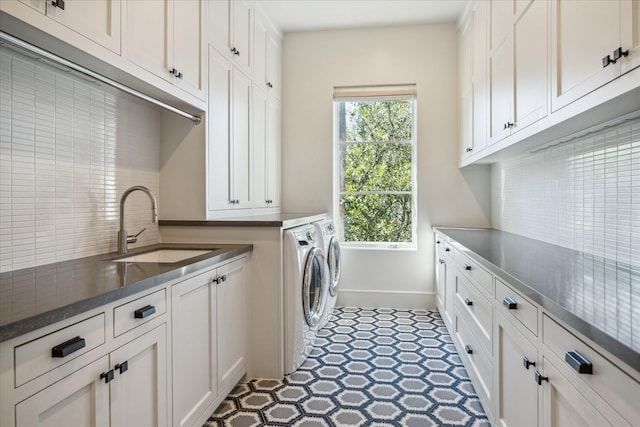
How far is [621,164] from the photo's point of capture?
1.64 m

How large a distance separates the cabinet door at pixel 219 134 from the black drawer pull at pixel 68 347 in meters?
1.40

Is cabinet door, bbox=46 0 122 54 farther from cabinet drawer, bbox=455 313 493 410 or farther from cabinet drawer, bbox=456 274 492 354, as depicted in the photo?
cabinet drawer, bbox=455 313 493 410

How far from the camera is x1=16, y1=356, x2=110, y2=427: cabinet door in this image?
0.87m

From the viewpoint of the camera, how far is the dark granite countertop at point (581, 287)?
0.75m

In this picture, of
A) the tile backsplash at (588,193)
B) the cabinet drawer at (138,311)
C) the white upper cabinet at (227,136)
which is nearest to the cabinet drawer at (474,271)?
the tile backsplash at (588,193)

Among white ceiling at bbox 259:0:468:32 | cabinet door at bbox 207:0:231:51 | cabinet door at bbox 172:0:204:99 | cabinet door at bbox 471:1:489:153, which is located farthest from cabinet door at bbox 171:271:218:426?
white ceiling at bbox 259:0:468:32

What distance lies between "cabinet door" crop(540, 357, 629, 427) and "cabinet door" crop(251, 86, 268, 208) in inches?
95.3

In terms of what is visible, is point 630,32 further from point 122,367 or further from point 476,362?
point 122,367

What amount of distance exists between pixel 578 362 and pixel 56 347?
1.25 metres

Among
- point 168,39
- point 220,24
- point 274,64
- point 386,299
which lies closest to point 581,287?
point 168,39

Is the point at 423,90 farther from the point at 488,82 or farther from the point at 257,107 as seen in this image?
the point at 257,107

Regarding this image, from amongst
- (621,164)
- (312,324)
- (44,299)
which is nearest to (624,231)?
(621,164)

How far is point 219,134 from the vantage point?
250cm

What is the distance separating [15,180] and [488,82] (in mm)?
2656
